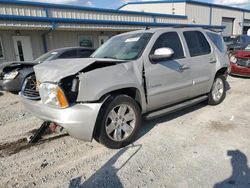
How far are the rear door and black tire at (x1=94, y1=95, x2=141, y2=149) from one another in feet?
5.18

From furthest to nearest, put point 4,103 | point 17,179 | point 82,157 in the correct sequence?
point 4,103 → point 82,157 → point 17,179

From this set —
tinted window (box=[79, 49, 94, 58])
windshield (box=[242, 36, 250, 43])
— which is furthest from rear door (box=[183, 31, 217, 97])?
windshield (box=[242, 36, 250, 43])

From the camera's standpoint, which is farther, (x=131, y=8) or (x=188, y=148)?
(x=131, y=8)

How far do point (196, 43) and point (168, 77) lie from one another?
1.32 meters

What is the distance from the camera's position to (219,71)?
213 inches

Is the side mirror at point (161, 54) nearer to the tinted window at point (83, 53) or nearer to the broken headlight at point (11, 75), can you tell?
the tinted window at point (83, 53)

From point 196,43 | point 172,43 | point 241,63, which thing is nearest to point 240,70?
point 241,63

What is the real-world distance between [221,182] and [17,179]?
2.55 meters

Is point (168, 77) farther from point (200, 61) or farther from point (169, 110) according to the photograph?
point (200, 61)

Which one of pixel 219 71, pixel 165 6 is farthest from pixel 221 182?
pixel 165 6

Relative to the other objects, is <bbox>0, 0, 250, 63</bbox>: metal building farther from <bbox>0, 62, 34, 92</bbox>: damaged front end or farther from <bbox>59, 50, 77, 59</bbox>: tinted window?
<bbox>59, 50, 77, 59</bbox>: tinted window

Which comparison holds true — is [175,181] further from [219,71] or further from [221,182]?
[219,71]

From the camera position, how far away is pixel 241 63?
8578mm

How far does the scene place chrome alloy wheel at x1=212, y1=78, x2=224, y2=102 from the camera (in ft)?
17.4
